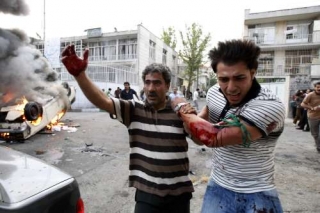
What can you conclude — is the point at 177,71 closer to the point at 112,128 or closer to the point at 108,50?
the point at 108,50

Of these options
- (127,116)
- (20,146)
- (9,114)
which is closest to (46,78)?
(9,114)

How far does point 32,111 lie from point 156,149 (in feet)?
21.0

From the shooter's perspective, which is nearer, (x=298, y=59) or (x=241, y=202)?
(x=241, y=202)

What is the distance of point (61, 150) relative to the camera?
6.53 meters

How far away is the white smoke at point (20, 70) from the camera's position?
26.6 ft

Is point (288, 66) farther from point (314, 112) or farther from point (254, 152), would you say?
point (254, 152)

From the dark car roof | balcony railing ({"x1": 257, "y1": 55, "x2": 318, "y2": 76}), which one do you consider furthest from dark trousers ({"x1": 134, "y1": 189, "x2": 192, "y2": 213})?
balcony railing ({"x1": 257, "y1": 55, "x2": 318, "y2": 76})

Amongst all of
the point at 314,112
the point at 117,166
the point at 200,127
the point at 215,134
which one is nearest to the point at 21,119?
the point at 117,166

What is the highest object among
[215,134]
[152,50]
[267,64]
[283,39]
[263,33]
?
[263,33]

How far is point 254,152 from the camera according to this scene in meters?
1.58

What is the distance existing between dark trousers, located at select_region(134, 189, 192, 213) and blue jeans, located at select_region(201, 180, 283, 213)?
0.25 m

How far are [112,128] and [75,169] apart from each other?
16.4 feet

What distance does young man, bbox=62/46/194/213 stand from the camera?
1.92 meters

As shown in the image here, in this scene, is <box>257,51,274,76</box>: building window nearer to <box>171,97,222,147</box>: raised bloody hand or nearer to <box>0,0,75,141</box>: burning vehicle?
<box>0,0,75,141</box>: burning vehicle
